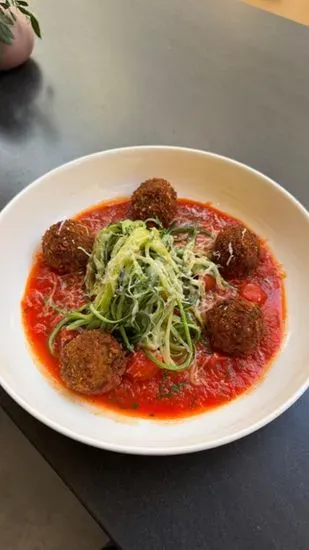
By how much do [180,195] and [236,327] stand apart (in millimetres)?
799

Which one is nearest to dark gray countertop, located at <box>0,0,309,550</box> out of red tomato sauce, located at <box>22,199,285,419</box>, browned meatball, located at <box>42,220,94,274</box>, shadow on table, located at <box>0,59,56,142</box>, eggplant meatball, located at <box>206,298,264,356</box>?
shadow on table, located at <box>0,59,56,142</box>

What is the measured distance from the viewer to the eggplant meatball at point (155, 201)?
7.38ft

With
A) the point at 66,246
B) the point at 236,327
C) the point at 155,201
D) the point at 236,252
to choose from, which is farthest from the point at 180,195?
the point at 236,327

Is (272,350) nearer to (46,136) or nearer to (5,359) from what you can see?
(5,359)

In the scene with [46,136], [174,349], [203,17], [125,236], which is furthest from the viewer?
[203,17]

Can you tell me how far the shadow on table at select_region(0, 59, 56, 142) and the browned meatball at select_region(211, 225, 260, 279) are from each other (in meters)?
1.14

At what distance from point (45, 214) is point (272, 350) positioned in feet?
3.39

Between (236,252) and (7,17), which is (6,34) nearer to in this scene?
(7,17)

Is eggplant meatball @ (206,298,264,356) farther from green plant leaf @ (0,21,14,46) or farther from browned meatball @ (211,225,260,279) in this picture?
green plant leaf @ (0,21,14,46)

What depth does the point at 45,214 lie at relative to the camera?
2.32m

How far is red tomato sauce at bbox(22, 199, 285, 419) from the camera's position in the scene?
181cm

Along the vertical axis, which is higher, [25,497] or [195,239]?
[195,239]

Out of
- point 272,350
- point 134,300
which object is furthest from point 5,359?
point 272,350

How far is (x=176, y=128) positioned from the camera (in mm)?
2855
